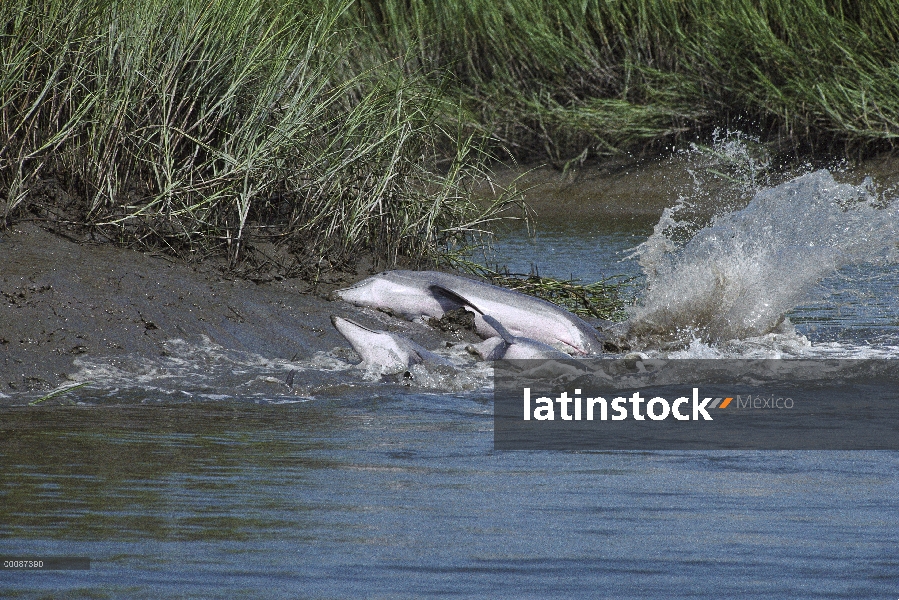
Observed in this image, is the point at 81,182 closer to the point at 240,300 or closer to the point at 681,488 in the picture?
the point at 240,300

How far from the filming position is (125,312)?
730 cm

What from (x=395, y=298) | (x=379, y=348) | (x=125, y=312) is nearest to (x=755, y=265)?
(x=395, y=298)

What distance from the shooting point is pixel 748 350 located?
809cm

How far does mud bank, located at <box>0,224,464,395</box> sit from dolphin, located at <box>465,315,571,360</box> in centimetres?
47

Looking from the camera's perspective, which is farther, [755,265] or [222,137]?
[755,265]

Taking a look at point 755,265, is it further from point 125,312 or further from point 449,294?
point 125,312

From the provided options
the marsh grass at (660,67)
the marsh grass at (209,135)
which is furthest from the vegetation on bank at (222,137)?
the marsh grass at (660,67)

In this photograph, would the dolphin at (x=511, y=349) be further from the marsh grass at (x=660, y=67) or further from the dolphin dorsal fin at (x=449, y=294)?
the marsh grass at (x=660, y=67)

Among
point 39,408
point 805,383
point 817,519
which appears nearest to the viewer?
point 817,519

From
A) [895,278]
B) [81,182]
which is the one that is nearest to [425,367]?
[81,182]

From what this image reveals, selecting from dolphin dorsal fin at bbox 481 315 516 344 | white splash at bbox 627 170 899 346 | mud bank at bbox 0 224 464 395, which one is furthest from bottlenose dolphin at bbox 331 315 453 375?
white splash at bbox 627 170 899 346

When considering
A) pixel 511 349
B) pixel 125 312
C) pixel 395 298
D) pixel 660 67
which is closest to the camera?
pixel 125 312

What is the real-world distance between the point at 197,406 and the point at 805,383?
298 centimetres

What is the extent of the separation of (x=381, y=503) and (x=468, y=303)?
3.94 metres
